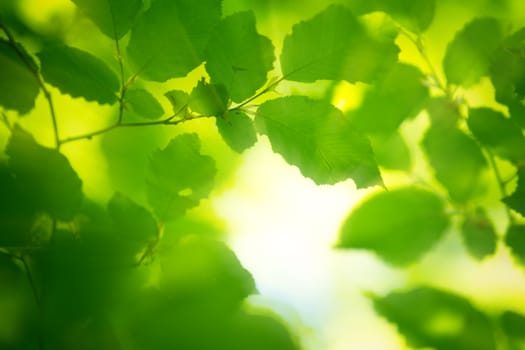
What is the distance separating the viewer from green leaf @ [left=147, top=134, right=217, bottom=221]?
544mm

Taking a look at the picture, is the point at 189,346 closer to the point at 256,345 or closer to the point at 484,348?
the point at 256,345

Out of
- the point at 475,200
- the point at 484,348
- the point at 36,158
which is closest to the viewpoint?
the point at 36,158

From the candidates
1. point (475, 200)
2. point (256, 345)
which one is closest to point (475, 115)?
point (475, 200)

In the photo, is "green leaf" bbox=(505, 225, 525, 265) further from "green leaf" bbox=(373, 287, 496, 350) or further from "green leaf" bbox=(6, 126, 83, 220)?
"green leaf" bbox=(6, 126, 83, 220)

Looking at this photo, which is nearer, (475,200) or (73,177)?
(73,177)

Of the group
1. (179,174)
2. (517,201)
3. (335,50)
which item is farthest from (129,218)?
(517,201)

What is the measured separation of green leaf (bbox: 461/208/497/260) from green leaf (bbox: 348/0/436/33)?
1.21 feet

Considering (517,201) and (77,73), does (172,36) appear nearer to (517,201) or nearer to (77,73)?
(77,73)

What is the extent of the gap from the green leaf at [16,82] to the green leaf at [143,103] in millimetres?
122

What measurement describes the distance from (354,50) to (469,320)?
503 mm

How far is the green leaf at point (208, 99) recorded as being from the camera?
524 millimetres

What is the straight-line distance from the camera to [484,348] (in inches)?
27.4

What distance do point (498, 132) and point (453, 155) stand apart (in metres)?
0.08

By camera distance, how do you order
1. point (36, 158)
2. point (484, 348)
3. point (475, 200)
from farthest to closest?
point (475, 200), point (484, 348), point (36, 158)
